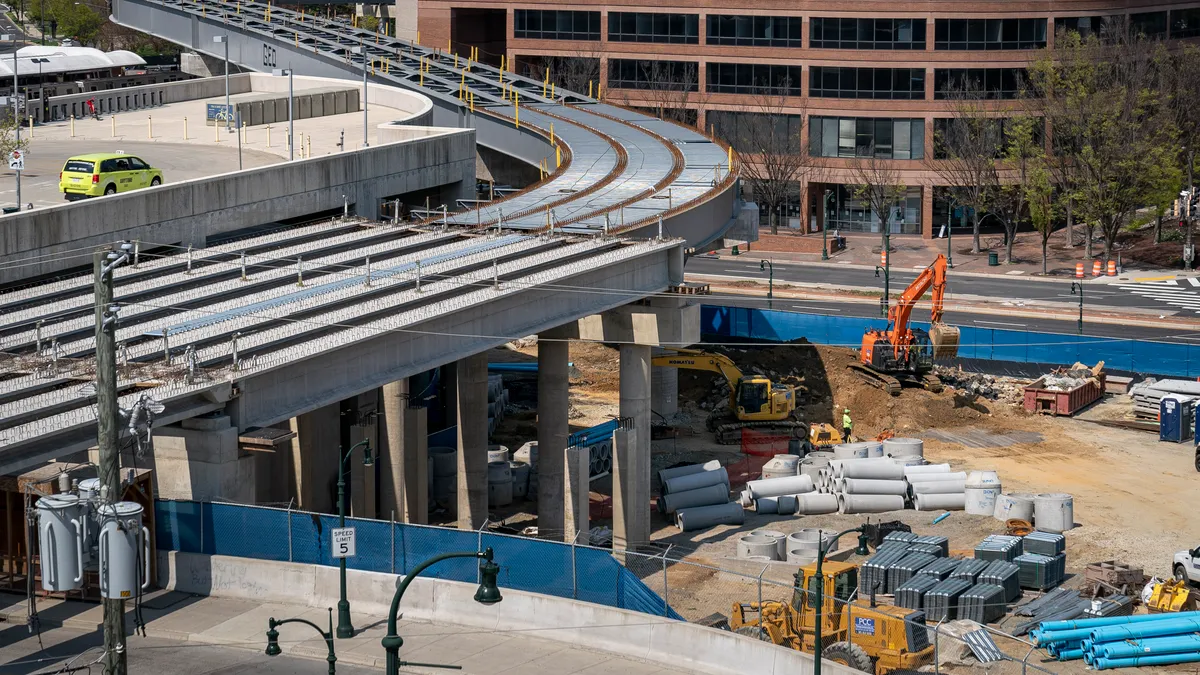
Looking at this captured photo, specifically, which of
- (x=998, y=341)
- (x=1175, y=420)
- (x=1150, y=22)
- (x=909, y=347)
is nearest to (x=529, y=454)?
(x=909, y=347)

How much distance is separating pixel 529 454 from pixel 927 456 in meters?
15.3

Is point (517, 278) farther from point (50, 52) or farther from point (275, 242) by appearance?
point (50, 52)

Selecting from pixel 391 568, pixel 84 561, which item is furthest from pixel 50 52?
pixel 84 561

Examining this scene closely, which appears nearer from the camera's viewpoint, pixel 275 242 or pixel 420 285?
pixel 420 285

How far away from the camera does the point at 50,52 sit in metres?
95.9

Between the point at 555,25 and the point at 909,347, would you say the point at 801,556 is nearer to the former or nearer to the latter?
the point at 909,347

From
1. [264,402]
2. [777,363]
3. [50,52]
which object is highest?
[50,52]

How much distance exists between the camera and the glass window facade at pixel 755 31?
4685 inches

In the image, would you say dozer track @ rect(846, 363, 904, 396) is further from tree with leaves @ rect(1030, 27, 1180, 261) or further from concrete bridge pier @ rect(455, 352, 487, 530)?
tree with leaves @ rect(1030, 27, 1180, 261)

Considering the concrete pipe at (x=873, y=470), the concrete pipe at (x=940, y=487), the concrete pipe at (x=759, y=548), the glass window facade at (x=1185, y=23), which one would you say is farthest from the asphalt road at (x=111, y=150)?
the glass window facade at (x=1185, y=23)

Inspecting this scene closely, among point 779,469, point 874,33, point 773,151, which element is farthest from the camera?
point 773,151

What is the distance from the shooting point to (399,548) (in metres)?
39.1

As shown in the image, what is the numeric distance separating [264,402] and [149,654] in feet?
31.8

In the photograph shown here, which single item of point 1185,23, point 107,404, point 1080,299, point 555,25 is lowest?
point 1080,299
